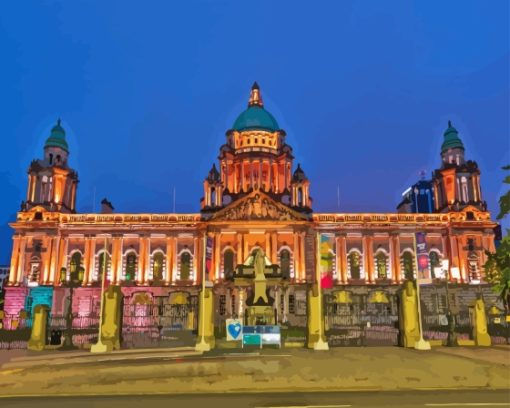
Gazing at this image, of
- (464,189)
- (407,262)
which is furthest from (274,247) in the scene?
(464,189)

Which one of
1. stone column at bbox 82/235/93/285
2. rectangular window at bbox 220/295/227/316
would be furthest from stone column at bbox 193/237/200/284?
stone column at bbox 82/235/93/285

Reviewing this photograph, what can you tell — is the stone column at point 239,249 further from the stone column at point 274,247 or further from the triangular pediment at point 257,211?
the stone column at point 274,247

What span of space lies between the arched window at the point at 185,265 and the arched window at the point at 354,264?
889 inches

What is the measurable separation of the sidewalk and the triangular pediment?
4011 centimetres

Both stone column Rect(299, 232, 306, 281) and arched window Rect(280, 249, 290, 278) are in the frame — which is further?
arched window Rect(280, 249, 290, 278)

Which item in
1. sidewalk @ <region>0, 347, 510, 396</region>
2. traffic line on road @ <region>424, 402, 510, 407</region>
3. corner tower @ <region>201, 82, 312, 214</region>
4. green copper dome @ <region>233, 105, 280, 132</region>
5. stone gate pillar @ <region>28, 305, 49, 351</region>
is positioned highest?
green copper dome @ <region>233, 105, 280, 132</region>

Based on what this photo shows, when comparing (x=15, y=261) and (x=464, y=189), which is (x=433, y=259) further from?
(x=15, y=261)

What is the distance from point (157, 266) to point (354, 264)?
91.1ft

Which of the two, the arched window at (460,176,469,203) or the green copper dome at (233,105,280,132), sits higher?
the green copper dome at (233,105,280,132)

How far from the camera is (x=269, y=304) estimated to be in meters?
32.7

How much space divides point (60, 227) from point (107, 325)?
4303 cm

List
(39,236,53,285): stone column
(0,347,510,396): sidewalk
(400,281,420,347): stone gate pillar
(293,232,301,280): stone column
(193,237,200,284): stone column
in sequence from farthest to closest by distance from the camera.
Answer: (193,237,200,284): stone column
(39,236,53,285): stone column
(293,232,301,280): stone column
(400,281,420,347): stone gate pillar
(0,347,510,396): sidewalk

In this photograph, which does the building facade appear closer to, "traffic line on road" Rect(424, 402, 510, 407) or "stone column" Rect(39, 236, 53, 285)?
"stone column" Rect(39, 236, 53, 285)

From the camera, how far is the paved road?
11.7 m
